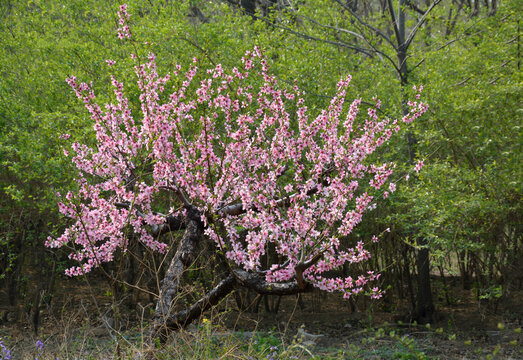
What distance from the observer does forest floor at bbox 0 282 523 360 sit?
6.58 meters

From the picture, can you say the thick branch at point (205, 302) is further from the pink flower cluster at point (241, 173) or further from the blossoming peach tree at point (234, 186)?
the pink flower cluster at point (241, 173)

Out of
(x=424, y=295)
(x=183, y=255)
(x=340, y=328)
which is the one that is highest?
(x=183, y=255)

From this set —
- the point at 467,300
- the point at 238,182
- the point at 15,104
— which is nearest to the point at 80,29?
the point at 15,104

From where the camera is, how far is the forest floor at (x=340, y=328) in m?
6.58

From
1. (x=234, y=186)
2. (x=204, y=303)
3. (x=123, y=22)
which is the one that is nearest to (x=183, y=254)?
(x=204, y=303)

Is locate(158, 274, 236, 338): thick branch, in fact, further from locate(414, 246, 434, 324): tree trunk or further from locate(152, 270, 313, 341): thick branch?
locate(414, 246, 434, 324): tree trunk

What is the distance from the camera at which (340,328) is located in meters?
9.38

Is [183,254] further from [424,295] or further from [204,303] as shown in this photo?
[424,295]

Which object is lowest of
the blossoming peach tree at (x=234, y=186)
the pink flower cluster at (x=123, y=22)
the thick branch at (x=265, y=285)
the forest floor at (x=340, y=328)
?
the forest floor at (x=340, y=328)

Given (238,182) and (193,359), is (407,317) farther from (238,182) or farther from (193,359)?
(193,359)

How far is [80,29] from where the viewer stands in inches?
457

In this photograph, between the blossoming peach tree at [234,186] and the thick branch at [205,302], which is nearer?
the blossoming peach tree at [234,186]

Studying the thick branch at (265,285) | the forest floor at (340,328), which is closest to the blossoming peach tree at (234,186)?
the thick branch at (265,285)

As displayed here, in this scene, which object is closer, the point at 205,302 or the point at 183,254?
the point at 205,302
